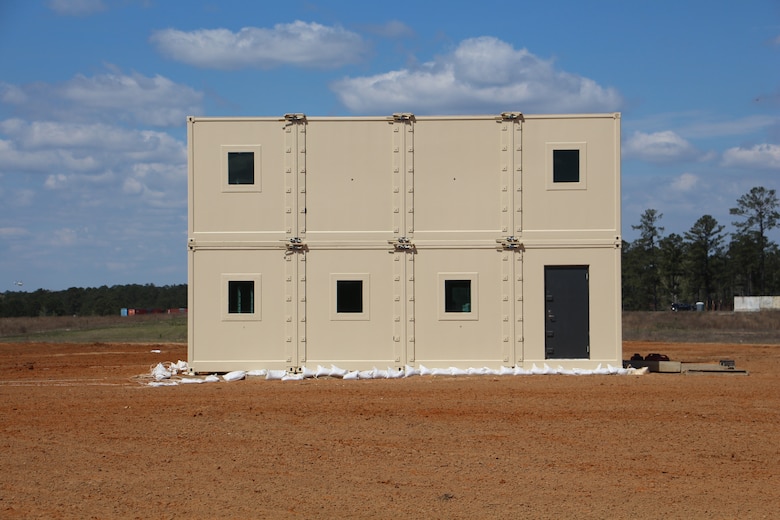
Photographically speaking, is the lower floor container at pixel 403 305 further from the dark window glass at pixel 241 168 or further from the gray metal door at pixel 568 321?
the dark window glass at pixel 241 168

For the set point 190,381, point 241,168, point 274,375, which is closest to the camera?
point 190,381

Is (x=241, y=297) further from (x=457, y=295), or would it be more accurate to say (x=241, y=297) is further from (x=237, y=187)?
(x=457, y=295)

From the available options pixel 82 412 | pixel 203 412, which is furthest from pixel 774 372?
pixel 82 412

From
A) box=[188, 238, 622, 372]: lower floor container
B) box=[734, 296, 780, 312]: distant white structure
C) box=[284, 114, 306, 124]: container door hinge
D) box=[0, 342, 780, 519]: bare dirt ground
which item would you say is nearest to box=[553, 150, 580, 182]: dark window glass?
box=[188, 238, 622, 372]: lower floor container

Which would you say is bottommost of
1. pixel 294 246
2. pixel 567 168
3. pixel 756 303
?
pixel 756 303

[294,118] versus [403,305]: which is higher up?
[294,118]

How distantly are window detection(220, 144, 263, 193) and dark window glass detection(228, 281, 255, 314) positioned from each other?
2063mm

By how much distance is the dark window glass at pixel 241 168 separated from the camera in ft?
66.9

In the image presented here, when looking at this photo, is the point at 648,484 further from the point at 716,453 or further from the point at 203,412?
the point at 203,412

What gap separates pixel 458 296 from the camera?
20.2m

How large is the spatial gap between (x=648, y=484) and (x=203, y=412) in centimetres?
751

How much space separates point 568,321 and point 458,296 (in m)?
2.41

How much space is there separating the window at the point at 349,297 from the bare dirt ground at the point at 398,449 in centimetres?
171

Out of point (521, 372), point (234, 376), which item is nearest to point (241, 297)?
point (234, 376)
